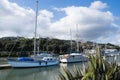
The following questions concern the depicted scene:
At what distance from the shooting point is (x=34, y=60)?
1786 inches

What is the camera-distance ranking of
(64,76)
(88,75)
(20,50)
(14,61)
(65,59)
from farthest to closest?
(20,50)
(65,59)
(14,61)
(64,76)
(88,75)

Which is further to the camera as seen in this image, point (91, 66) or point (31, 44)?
point (31, 44)

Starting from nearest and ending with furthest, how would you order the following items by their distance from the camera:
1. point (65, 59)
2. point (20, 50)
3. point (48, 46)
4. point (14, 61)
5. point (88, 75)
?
point (88, 75) → point (14, 61) → point (65, 59) → point (20, 50) → point (48, 46)

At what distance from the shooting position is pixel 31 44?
91.1m

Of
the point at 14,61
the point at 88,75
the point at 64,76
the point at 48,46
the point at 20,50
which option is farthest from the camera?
the point at 48,46

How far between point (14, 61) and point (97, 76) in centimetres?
3939

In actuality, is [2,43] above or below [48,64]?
above

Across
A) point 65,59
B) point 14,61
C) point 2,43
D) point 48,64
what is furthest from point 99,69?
Result: point 2,43

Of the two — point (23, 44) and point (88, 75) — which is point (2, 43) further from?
point (88, 75)

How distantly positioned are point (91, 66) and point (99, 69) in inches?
7.2

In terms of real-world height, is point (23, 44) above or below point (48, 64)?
above

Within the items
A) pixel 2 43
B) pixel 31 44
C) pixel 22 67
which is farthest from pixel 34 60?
pixel 2 43

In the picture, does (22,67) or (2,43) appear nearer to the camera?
(22,67)

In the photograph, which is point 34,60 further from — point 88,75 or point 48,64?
point 88,75
